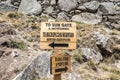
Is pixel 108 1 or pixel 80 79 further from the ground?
pixel 108 1

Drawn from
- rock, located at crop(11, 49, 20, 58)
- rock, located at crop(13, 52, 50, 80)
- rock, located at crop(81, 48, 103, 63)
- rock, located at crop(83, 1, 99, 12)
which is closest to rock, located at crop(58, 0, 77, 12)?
rock, located at crop(83, 1, 99, 12)

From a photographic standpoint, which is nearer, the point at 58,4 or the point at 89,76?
the point at 89,76

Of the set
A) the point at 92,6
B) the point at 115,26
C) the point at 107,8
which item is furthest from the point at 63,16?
the point at 115,26

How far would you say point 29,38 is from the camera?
32.8 ft

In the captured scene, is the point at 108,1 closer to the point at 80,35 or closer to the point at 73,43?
the point at 80,35

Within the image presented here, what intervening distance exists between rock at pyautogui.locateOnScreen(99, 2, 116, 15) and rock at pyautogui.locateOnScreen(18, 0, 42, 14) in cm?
222

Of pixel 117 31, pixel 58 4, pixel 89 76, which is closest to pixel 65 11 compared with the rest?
pixel 58 4

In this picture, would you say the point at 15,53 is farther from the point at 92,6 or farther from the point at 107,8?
the point at 107,8

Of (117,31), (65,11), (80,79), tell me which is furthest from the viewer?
(65,11)

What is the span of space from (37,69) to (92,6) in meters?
5.28

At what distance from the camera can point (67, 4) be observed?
1272cm

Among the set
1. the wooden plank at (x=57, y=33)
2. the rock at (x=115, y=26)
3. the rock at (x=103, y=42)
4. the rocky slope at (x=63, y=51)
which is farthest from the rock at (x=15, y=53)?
the rock at (x=115, y=26)

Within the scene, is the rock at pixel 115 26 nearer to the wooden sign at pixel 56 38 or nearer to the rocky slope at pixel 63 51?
the rocky slope at pixel 63 51

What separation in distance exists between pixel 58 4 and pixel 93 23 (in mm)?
A: 1487
